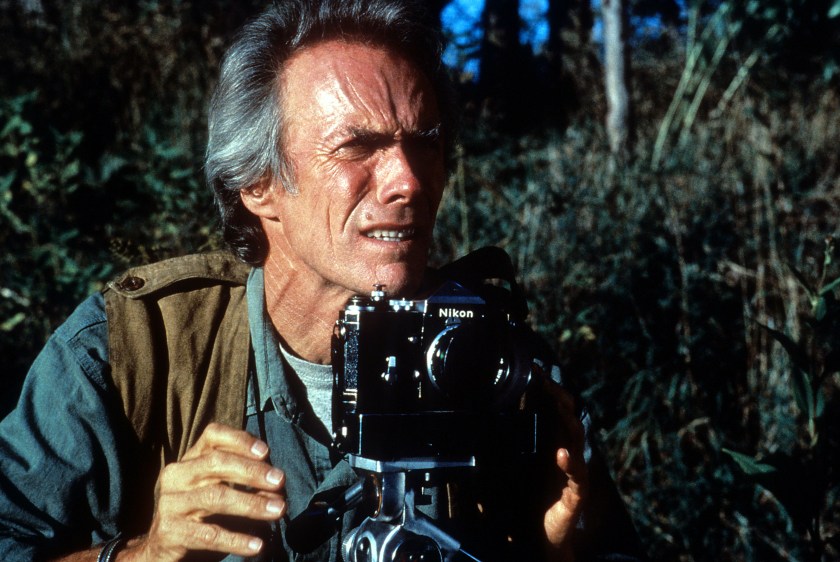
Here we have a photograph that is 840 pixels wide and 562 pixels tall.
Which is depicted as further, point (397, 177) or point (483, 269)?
point (483, 269)

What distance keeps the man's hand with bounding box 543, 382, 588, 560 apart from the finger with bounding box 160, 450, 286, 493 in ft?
2.10

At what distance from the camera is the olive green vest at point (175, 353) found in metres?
1.97

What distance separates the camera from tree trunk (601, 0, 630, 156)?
18.0 feet

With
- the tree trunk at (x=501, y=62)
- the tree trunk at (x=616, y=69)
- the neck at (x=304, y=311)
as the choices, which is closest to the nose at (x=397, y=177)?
the neck at (x=304, y=311)

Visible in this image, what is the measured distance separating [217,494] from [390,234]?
2.70ft

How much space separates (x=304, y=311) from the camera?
2.20 metres

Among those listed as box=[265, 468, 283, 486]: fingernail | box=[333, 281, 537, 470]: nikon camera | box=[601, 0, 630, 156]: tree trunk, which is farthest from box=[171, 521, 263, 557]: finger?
box=[601, 0, 630, 156]: tree trunk

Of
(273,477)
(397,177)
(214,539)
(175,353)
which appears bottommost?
(214,539)

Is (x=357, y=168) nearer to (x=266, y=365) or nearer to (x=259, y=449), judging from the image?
(x=266, y=365)

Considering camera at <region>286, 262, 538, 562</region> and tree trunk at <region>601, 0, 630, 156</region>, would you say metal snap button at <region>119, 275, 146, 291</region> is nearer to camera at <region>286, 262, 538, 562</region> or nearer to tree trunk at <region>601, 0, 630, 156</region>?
camera at <region>286, 262, 538, 562</region>

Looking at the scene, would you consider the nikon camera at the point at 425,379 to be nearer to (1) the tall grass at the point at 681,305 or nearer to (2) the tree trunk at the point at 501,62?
(1) the tall grass at the point at 681,305

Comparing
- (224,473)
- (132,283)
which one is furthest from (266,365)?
(224,473)

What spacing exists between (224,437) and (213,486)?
0.29 feet

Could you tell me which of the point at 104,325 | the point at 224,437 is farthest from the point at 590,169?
the point at 224,437
